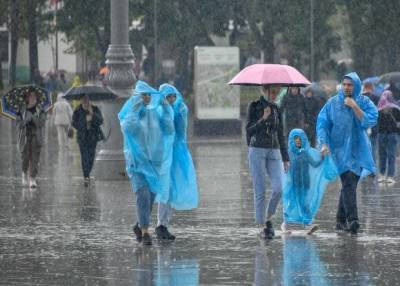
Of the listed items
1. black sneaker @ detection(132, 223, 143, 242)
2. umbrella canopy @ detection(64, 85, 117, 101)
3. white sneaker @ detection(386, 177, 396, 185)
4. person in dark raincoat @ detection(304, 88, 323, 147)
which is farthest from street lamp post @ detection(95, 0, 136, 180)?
black sneaker @ detection(132, 223, 143, 242)

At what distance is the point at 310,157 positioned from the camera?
14.8 m

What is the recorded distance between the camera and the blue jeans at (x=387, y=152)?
21.0 metres

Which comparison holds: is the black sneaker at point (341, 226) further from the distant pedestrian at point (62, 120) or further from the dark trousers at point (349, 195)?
the distant pedestrian at point (62, 120)

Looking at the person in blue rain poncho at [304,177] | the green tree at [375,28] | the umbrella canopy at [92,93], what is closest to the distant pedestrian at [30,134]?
the umbrella canopy at [92,93]

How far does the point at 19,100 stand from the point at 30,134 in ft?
2.86

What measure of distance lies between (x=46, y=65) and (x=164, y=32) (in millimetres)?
42153

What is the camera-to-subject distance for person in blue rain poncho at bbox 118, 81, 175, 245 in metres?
13.3

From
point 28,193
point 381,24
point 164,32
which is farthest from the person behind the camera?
point 164,32

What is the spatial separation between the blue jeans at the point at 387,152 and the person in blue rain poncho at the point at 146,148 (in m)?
8.01

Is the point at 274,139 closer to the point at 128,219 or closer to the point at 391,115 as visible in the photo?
the point at 128,219

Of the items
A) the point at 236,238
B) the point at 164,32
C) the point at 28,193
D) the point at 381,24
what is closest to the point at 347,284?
the point at 236,238

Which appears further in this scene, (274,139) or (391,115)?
(391,115)

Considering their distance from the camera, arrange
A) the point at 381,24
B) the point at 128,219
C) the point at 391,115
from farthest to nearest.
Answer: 1. the point at 381,24
2. the point at 391,115
3. the point at 128,219

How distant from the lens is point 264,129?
13781mm
